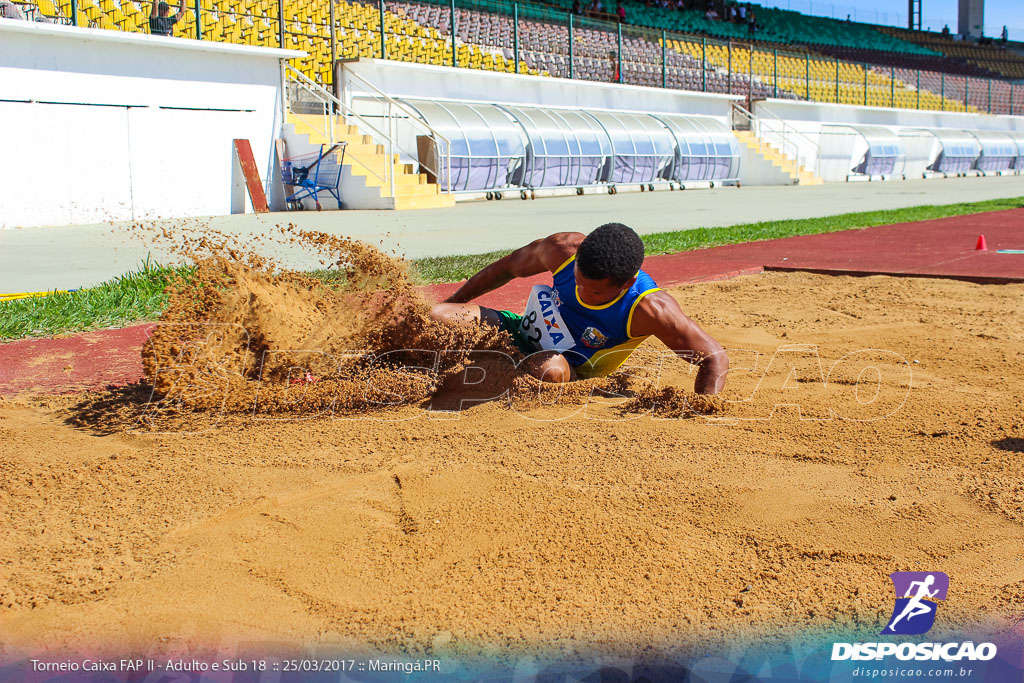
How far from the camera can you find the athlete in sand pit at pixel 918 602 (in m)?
2.52

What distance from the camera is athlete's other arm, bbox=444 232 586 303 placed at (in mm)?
5094

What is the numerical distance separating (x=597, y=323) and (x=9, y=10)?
16.3 metres

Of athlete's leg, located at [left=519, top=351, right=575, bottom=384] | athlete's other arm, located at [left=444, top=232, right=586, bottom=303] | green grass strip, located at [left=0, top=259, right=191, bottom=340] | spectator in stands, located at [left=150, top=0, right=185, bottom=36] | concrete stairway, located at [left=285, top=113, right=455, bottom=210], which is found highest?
spectator in stands, located at [left=150, top=0, right=185, bottom=36]

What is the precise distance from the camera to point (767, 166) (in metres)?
38.8

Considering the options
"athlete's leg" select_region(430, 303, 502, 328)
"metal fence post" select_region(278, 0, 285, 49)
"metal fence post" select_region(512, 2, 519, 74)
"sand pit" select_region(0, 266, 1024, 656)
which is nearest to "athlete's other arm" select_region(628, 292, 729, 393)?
"sand pit" select_region(0, 266, 1024, 656)

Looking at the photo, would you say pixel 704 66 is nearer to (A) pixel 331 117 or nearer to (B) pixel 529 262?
(A) pixel 331 117

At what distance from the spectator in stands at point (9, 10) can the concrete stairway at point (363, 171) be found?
654 centimetres

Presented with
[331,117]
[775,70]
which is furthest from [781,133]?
[331,117]

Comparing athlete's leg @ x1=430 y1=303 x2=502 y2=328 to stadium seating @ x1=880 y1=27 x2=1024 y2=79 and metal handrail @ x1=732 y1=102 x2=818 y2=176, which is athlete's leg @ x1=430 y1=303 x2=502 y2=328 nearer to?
metal handrail @ x1=732 y1=102 x2=818 y2=176

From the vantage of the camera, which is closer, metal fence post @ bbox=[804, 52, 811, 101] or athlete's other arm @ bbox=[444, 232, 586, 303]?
athlete's other arm @ bbox=[444, 232, 586, 303]

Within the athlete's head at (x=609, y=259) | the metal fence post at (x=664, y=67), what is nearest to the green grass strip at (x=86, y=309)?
the athlete's head at (x=609, y=259)

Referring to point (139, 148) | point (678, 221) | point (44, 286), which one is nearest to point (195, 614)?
point (44, 286)

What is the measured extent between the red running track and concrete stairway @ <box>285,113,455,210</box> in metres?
11.1

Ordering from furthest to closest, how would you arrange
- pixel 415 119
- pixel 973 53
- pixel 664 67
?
pixel 973 53, pixel 664 67, pixel 415 119
